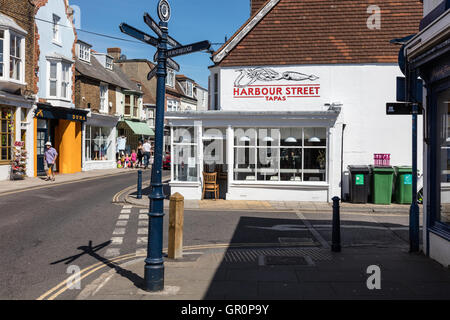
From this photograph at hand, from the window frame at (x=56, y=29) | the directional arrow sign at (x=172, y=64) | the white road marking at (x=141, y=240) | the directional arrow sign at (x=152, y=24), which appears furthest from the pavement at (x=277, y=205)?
the window frame at (x=56, y=29)

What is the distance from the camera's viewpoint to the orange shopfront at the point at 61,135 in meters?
23.1

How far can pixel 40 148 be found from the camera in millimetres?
23516

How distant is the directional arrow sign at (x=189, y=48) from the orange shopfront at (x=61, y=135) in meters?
18.7

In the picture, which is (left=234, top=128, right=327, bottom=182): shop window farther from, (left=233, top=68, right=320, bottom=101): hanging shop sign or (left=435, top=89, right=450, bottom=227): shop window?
(left=435, top=89, right=450, bottom=227): shop window

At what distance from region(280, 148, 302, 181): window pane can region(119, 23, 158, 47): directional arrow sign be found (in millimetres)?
10277

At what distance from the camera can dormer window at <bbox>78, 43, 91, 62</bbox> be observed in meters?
29.7

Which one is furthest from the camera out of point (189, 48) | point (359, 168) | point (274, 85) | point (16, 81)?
point (16, 81)

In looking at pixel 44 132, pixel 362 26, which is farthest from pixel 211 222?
pixel 44 132

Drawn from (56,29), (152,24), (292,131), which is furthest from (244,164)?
(56,29)

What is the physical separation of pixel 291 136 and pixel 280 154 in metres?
0.77

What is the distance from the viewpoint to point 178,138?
1603cm

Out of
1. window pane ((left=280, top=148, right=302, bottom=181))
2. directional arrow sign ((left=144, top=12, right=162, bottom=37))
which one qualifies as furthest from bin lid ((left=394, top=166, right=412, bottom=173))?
directional arrow sign ((left=144, top=12, right=162, bottom=37))

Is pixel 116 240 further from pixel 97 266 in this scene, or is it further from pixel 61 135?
pixel 61 135

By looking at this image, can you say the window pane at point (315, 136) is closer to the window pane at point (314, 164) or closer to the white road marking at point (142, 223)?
the window pane at point (314, 164)
